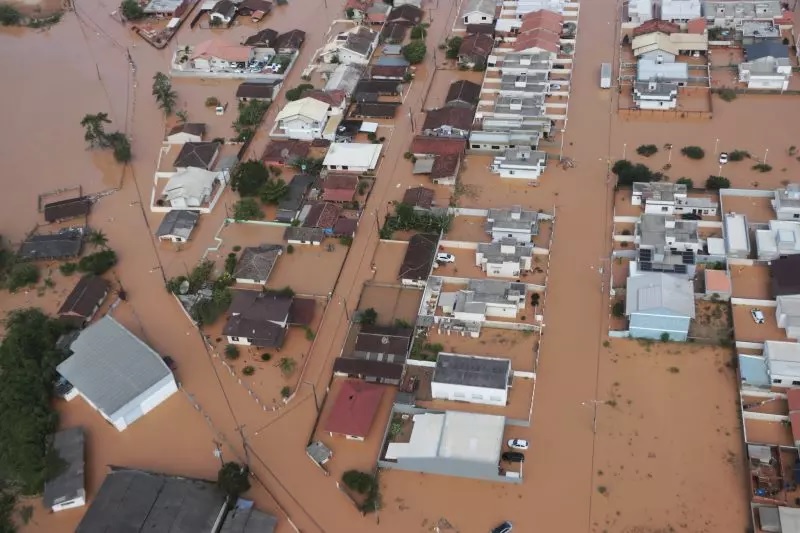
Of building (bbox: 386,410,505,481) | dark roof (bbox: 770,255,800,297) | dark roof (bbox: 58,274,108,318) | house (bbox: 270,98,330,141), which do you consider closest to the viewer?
building (bbox: 386,410,505,481)

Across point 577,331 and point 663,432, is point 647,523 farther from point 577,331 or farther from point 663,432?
point 577,331

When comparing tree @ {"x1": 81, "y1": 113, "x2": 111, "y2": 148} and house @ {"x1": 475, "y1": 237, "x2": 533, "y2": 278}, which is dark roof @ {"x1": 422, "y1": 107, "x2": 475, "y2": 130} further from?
tree @ {"x1": 81, "y1": 113, "x2": 111, "y2": 148}

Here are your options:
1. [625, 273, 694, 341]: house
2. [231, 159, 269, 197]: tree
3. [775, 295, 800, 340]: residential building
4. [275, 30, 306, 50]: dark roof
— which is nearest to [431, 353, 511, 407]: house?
[625, 273, 694, 341]: house

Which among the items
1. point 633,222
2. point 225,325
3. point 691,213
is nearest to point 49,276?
point 225,325

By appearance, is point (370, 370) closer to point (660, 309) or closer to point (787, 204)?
point (660, 309)

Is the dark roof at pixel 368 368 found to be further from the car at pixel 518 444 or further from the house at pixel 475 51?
the house at pixel 475 51
